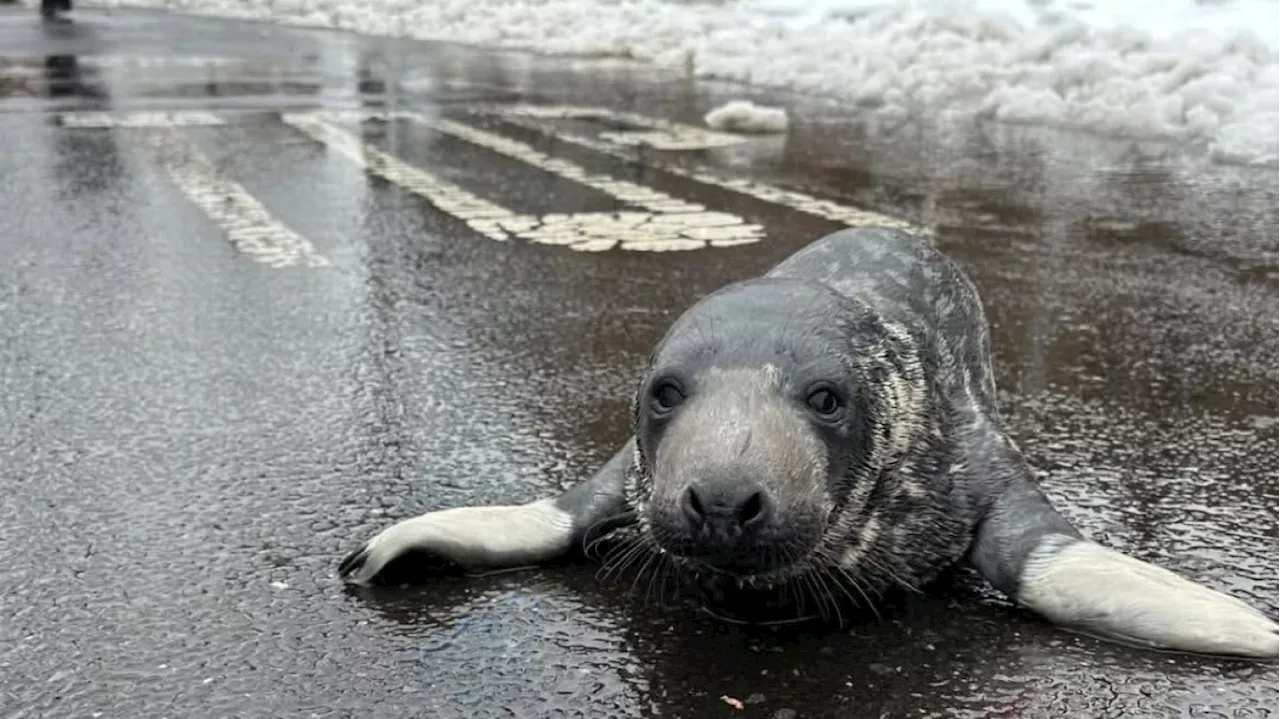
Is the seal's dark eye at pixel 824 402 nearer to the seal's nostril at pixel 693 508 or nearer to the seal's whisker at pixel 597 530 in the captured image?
the seal's nostril at pixel 693 508

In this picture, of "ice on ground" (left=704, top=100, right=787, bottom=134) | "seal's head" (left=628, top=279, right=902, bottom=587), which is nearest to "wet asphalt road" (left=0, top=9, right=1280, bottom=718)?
"seal's head" (left=628, top=279, right=902, bottom=587)

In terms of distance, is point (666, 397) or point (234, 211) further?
point (234, 211)

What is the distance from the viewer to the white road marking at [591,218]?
24.3ft

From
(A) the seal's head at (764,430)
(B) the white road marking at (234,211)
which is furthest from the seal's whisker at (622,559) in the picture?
(B) the white road marking at (234,211)

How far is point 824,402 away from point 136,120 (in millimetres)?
10115

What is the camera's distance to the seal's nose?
2828mm

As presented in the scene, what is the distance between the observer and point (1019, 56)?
13328 mm

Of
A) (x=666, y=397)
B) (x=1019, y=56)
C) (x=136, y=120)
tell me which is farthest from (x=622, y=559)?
(x=1019, y=56)

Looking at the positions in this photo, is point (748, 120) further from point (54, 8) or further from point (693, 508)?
point (54, 8)

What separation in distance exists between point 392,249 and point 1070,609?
4739 millimetres

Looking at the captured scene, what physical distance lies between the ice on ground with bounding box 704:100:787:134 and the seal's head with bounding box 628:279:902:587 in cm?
836

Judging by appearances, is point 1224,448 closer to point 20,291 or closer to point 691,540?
point 691,540

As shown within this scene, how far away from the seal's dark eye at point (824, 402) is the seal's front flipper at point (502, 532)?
624 mm

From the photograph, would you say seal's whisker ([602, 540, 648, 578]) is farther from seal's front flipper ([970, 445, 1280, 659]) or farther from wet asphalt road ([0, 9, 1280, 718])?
seal's front flipper ([970, 445, 1280, 659])
